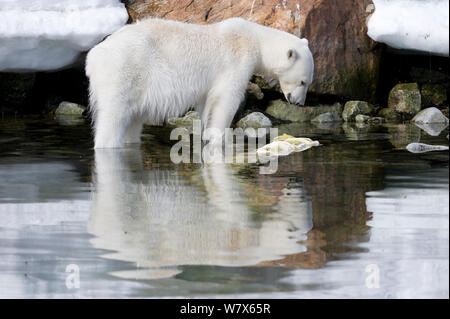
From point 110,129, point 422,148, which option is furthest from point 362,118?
point 110,129

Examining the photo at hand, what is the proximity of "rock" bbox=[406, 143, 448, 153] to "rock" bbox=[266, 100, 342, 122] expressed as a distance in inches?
144

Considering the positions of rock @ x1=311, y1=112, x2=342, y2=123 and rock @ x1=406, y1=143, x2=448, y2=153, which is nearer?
rock @ x1=406, y1=143, x2=448, y2=153

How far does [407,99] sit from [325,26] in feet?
5.39

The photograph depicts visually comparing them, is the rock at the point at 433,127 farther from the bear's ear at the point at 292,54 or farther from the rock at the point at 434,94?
the bear's ear at the point at 292,54

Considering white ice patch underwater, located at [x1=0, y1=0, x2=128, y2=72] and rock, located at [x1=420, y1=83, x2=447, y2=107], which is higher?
white ice patch underwater, located at [x1=0, y1=0, x2=128, y2=72]

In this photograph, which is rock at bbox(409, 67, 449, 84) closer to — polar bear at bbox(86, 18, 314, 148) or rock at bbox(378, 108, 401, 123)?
rock at bbox(378, 108, 401, 123)

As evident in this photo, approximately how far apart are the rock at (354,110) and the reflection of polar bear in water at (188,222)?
16.9 ft

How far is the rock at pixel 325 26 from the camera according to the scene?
10.4 metres

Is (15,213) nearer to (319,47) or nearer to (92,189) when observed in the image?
(92,189)

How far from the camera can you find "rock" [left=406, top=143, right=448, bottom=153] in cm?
671

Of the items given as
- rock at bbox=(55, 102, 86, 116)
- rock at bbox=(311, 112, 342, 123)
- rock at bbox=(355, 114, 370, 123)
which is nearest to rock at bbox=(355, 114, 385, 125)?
rock at bbox=(355, 114, 370, 123)

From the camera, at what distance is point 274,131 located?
906cm

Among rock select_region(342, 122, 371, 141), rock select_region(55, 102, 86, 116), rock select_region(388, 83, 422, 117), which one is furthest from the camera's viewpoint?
rock select_region(55, 102, 86, 116)

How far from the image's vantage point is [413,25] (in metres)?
10.4
